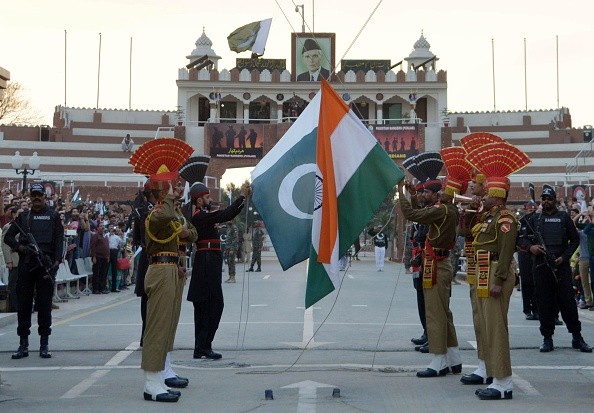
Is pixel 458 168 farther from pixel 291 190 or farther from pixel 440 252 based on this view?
pixel 291 190

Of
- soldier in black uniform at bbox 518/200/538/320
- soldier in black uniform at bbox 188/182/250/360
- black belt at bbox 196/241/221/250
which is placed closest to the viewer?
soldier in black uniform at bbox 188/182/250/360

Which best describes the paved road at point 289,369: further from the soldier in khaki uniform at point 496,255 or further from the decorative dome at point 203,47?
the decorative dome at point 203,47

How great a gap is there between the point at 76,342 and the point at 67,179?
5275 cm

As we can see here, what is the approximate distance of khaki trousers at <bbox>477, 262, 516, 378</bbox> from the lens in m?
10.5

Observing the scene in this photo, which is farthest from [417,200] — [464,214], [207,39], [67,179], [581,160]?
[207,39]

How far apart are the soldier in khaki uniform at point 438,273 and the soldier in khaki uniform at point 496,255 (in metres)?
0.69

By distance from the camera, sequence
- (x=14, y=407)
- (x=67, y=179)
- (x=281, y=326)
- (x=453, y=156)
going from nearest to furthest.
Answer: (x=14, y=407) → (x=453, y=156) → (x=281, y=326) → (x=67, y=179)

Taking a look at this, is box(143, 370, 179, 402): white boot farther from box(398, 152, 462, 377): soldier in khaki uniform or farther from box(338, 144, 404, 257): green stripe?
box(398, 152, 462, 377): soldier in khaki uniform

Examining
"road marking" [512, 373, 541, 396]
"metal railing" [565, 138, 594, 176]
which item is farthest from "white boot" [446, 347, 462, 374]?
"metal railing" [565, 138, 594, 176]

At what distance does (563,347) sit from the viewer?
14.6 meters

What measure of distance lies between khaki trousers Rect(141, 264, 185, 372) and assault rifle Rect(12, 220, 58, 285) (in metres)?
3.41

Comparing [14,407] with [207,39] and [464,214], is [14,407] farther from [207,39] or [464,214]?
[207,39]

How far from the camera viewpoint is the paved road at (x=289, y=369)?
Result: 396 inches

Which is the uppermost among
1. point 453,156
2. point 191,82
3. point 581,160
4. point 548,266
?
point 191,82
